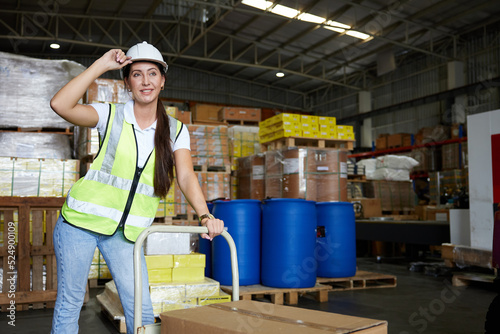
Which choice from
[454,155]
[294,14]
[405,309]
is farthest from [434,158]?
[405,309]

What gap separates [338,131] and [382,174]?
4.76 m

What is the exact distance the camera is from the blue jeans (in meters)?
2.00

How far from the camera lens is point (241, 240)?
5.15 meters

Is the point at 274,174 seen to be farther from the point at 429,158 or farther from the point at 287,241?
the point at 429,158

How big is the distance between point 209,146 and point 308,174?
2.14m

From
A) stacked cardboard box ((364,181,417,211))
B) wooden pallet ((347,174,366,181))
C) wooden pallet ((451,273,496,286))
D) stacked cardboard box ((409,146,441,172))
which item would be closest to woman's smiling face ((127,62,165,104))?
wooden pallet ((451,273,496,286))

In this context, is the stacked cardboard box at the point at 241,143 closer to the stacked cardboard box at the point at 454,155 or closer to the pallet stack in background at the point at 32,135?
the pallet stack in background at the point at 32,135

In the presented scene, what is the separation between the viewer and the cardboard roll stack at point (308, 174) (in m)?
7.16

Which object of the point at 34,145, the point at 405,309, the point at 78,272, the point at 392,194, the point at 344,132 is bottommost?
the point at 405,309

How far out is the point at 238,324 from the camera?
148 centimetres

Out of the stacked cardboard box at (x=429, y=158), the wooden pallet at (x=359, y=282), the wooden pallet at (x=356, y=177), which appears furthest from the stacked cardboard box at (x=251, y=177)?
the stacked cardboard box at (x=429, y=158)

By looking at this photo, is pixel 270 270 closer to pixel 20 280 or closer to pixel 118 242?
pixel 20 280

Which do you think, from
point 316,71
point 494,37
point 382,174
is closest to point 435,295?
point 382,174

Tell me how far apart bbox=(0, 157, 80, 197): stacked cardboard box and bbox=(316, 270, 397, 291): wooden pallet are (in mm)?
3688
